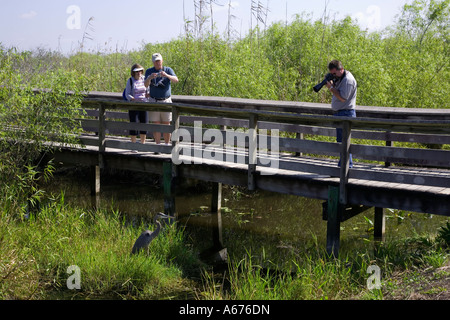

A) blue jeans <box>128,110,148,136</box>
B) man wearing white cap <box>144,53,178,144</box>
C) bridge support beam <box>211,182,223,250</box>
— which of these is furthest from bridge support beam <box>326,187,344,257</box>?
blue jeans <box>128,110,148,136</box>

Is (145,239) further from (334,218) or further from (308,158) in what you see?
(308,158)

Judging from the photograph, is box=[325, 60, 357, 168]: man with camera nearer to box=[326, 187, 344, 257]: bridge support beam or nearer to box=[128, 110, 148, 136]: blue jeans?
box=[326, 187, 344, 257]: bridge support beam

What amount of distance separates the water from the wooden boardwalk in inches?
16.6

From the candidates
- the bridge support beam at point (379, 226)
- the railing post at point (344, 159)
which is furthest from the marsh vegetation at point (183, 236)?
the railing post at point (344, 159)

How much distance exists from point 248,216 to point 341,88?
347cm

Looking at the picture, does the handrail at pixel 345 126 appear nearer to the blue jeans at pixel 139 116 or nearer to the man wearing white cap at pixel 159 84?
the man wearing white cap at pixel 159 84

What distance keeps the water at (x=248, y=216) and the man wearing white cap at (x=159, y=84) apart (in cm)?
172

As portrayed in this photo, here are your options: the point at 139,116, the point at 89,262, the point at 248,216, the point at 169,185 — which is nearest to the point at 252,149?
the point at 169,185

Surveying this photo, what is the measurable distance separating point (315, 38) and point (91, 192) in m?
7.91

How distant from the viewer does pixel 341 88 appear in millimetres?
8023

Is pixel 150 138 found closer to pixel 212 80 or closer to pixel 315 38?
pixel 212 80

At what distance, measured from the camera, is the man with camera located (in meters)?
8.00

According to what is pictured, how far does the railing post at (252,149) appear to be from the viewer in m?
8.28
